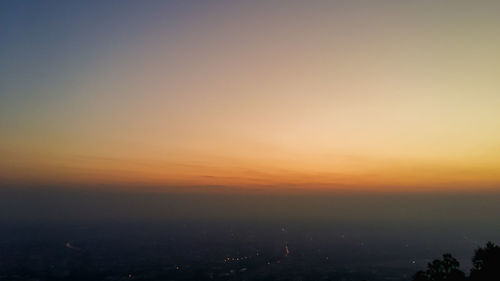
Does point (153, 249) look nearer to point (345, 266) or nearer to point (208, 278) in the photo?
point (208, 278)

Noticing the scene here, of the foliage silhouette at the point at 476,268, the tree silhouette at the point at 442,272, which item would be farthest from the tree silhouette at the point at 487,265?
the tree silhouette at the point at 442,272

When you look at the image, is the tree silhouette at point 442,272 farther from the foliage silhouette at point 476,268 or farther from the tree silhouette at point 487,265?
the tree silhouette at point 487,265

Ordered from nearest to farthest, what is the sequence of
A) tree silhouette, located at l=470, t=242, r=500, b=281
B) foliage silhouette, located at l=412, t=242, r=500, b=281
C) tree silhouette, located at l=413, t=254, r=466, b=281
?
tree silhouette, located at l=470, t=242, r=500, b=281 → foliage silhouette, located at l=412, t=242, r=500, b=281 → tree silhouette, located at l=413, t=254, r=466, b=281

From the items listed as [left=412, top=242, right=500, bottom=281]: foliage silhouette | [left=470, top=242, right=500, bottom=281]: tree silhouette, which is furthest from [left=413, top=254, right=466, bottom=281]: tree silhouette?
[left=470, top=242, right=500, bottom=281]: tree silhouette

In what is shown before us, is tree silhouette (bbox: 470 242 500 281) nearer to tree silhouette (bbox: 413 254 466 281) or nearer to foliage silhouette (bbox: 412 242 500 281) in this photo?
foliage silhouette (bbox: 412 242 500 281)

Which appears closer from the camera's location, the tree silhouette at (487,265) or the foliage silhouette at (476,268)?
the tree silhouette at (487,265)

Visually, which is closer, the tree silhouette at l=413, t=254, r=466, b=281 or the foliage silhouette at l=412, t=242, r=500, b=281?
the foliage silhouette at l=412, t=242, r=500, b=281

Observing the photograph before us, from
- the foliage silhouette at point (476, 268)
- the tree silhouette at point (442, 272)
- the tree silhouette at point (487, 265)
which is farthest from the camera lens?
the tree silhouette at point (442, 272)

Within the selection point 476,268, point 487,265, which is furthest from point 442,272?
point 476,268
